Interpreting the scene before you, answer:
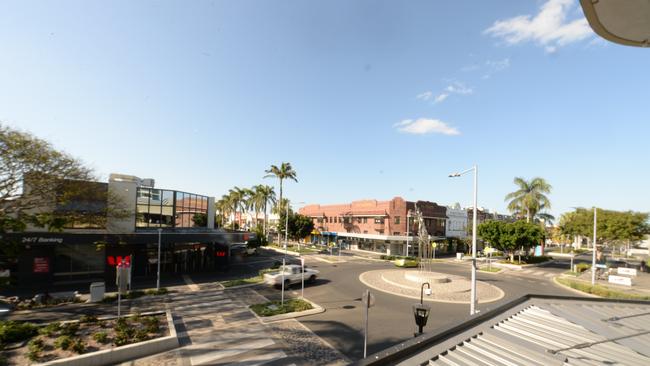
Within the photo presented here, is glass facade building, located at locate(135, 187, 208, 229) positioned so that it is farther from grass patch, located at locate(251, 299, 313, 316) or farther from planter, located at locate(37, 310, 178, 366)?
planter, located at locate(37, 310, 178, 366)

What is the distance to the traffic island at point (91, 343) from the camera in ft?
32.2

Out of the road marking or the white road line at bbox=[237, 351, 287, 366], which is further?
the road marking

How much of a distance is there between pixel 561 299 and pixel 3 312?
2349cm

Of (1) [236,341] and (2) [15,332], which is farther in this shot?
(1) [236,341]

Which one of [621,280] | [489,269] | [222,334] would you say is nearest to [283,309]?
[222,334]

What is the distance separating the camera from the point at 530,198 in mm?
46031

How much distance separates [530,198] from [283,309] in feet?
151

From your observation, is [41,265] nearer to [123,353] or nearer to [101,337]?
[101,337]

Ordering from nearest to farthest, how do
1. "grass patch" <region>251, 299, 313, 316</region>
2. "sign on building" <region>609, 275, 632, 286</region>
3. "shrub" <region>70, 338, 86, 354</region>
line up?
"shrub" <region>70, 338, 86, 354</region> → "grass patch" <region>251, 299, 313, 316</region> → "sign on building" <region>609, 275, 632, 286</region>

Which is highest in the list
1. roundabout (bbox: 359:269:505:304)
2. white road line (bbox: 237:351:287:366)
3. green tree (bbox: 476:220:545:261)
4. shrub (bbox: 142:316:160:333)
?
green tree (bbox: 476:220:545:261)

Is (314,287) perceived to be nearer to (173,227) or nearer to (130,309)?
(130,309)

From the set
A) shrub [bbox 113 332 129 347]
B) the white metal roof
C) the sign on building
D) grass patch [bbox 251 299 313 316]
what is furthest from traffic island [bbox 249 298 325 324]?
the sign on building

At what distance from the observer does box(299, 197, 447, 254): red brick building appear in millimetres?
48844

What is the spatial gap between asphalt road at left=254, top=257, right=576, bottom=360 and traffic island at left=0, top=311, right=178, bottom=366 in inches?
258
